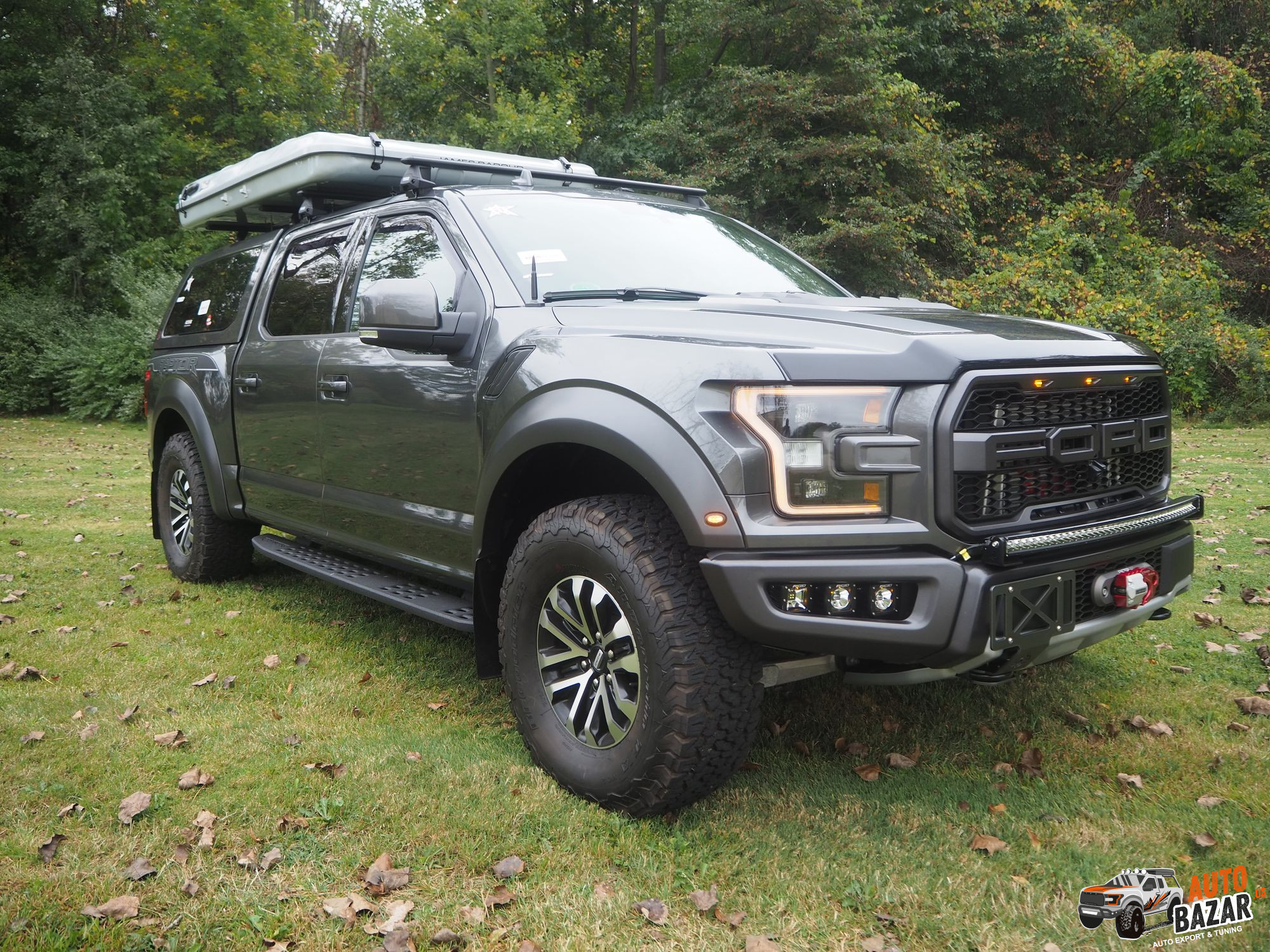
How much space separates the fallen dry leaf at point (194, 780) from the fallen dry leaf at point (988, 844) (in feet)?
7.57

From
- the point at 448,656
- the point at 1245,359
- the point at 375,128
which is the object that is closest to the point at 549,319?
the point at 448,656

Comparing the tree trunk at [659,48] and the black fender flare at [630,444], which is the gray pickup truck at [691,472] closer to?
the black fender flare at [630,444]

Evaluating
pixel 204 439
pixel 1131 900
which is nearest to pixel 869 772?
pixel 1131 900

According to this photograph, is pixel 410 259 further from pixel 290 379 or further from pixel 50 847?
pixel 50 847

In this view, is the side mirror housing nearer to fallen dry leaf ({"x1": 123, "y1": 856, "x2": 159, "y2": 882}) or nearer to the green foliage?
fallen dry leaf ({"x1": 123, "y1": 856, "x2": 159, "y2": 882})

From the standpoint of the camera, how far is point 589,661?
296 centimetres

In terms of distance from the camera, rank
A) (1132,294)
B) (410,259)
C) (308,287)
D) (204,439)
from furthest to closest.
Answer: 1. (1132,294)
2. (204,439)
3. (308,287)
4. (410,259)

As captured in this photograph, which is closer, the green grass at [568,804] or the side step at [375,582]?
the green grass at [568,804]

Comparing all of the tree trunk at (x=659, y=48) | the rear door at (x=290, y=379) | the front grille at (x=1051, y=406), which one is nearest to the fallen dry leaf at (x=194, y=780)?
the rear door at (x=290, y=379)

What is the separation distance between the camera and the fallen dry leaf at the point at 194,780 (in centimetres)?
311

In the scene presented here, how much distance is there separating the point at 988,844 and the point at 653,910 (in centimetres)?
97

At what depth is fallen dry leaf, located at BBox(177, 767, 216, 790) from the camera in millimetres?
3107

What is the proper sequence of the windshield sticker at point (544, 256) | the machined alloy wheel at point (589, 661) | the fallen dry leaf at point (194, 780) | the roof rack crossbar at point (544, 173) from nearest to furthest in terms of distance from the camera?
the machined alloy wheel at point (589, 661)
the fallen dry leaf at point (194, 780)
the windshield sticker at point (544, 256)
the roof rack crossbar at point (544, 173)

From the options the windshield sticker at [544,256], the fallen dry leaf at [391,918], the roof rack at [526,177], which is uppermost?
the roof rack at [526,177]
